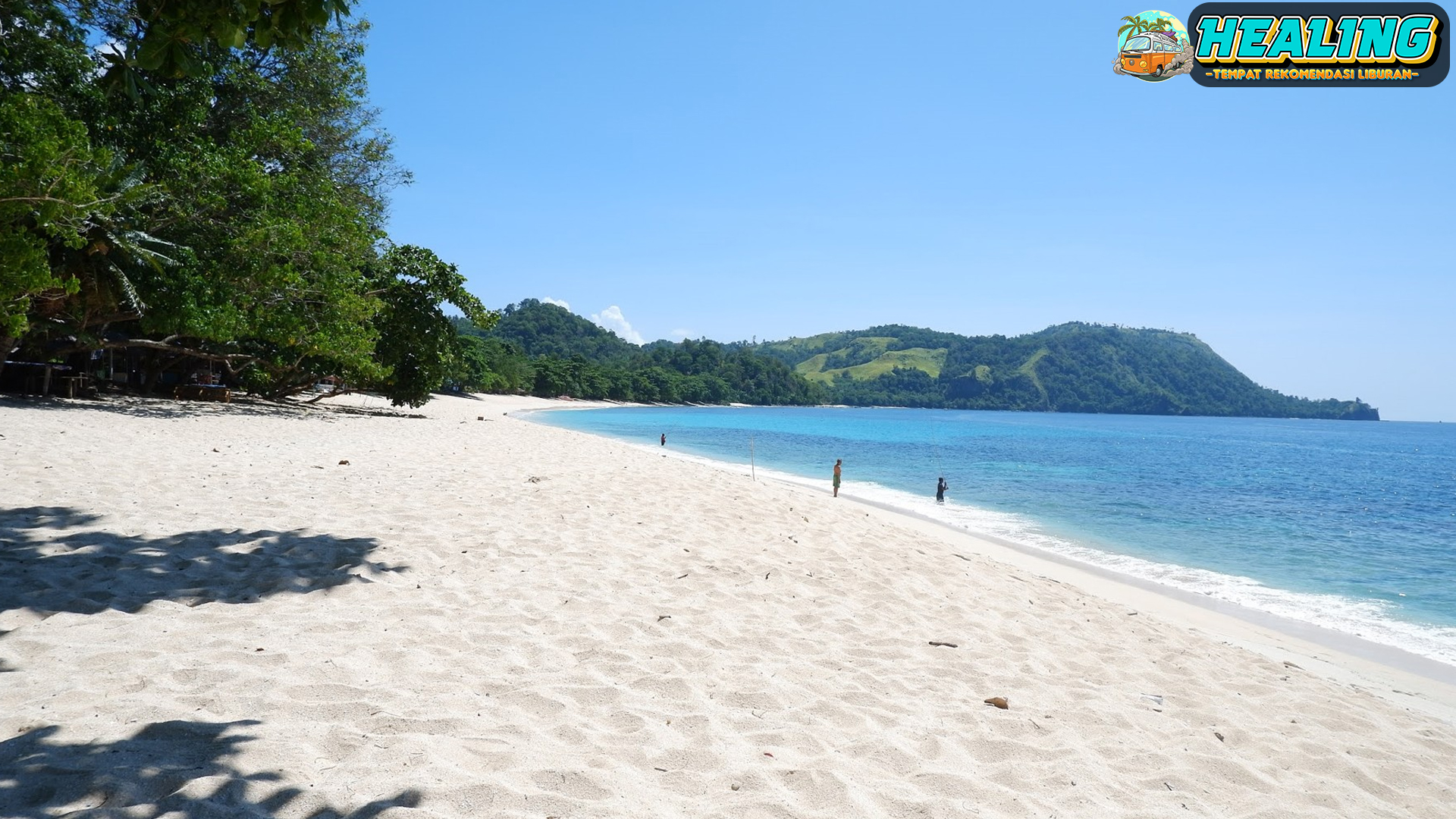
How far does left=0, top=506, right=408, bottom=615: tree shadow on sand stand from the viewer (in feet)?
14.6

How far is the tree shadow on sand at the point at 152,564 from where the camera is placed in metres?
4.45

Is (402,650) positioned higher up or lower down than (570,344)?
lower down

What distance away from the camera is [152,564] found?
509 cm

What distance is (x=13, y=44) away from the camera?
1523cm

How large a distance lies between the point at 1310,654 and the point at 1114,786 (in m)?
6.71

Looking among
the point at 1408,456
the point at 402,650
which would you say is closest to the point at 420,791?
the point at 402,650

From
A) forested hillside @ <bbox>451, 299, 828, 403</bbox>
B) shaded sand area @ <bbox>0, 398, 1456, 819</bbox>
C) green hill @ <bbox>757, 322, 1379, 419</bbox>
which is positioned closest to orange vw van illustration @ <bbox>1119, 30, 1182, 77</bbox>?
shaded sand area @ <bbox>0, 398, 1456, 819</bbox>

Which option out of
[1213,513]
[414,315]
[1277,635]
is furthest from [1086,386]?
[1277,635]

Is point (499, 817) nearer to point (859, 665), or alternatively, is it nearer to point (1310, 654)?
point (859, 665)

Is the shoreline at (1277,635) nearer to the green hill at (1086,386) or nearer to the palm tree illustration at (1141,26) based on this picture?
A: the palm tree illustration at (1141,26)

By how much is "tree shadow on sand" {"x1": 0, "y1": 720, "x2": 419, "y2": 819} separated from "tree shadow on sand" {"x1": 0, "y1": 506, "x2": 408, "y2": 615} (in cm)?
196

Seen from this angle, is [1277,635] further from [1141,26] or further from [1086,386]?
[1086,386]

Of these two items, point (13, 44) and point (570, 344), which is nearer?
point (13, 44)

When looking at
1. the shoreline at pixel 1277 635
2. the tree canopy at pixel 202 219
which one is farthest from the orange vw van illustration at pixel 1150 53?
the tree canopy at pixel 202 219
